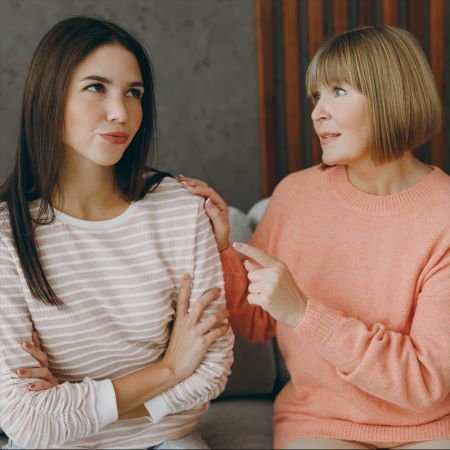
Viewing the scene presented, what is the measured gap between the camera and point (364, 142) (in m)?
1.47

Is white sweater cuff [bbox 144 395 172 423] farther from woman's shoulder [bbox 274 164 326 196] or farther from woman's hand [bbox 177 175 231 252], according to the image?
woman's shoulder [bbox 274 164 326 196]

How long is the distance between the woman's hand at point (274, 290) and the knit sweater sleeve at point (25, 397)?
37 cm

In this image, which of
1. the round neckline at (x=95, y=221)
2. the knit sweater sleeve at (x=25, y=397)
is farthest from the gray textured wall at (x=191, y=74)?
the knit sweater sleeve at (x=25, y=397)

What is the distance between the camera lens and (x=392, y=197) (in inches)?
58.4

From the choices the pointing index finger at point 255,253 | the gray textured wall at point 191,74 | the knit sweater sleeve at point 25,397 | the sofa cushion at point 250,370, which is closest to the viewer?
the knit sweater sleeve at point 25,397

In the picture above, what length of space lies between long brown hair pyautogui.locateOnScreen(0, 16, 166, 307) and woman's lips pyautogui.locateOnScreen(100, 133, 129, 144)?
0.28ft

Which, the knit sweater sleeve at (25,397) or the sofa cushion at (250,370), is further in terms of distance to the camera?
the sofa cushion at (250,370)

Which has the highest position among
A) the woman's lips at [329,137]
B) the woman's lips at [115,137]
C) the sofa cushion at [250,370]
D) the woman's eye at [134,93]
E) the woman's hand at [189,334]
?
the woman's eye at [134,93]

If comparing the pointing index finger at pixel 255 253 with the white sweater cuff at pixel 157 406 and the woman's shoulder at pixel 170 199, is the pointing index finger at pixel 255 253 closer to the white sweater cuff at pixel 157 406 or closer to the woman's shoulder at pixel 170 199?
the woman's shoulder at pixel 170 199

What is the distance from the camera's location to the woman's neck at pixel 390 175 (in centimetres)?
151

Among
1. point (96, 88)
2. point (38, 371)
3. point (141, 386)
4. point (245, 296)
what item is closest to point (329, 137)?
point (245, 296)

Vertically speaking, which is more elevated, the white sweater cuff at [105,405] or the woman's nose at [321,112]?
the woman's nose at [321,112]

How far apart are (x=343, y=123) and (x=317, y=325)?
0.44 meters

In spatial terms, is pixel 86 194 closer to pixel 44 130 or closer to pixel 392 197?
pixel 44 130
